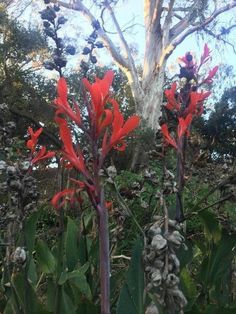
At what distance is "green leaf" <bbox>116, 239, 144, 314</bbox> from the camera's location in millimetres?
912

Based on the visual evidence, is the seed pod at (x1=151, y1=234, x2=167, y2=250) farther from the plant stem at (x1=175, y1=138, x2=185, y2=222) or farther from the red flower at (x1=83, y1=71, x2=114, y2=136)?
the plant stem at (x1=175, y1=138, x2=185, y2=222)

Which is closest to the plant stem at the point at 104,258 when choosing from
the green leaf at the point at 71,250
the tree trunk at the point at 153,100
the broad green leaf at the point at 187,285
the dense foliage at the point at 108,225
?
the dense foliage at the point at 108,225

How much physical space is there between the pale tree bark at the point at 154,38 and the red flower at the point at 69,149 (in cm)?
1312

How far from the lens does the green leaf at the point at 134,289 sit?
91 cm

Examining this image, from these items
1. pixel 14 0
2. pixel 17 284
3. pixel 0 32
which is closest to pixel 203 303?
pixel 17 284

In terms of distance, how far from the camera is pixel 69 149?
0.74 meters

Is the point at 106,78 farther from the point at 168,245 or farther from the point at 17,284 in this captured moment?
the point at 17,284

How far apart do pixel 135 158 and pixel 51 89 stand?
4125 mm

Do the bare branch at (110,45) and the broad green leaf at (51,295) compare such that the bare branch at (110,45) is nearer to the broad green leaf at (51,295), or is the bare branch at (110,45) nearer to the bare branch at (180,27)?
the bare branch at (180,27)

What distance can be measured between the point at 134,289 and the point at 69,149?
0.32 meters

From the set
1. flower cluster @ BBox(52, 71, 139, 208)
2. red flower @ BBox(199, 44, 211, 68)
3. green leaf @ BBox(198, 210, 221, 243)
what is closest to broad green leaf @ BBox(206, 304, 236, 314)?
green leaf @ BBox(198, 210, 221, 243)

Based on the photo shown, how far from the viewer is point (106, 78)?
76cm

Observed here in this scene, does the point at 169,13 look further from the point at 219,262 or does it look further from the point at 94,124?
the point at 94,124

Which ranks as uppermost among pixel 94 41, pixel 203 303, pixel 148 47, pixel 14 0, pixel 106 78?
pixel 14 0
